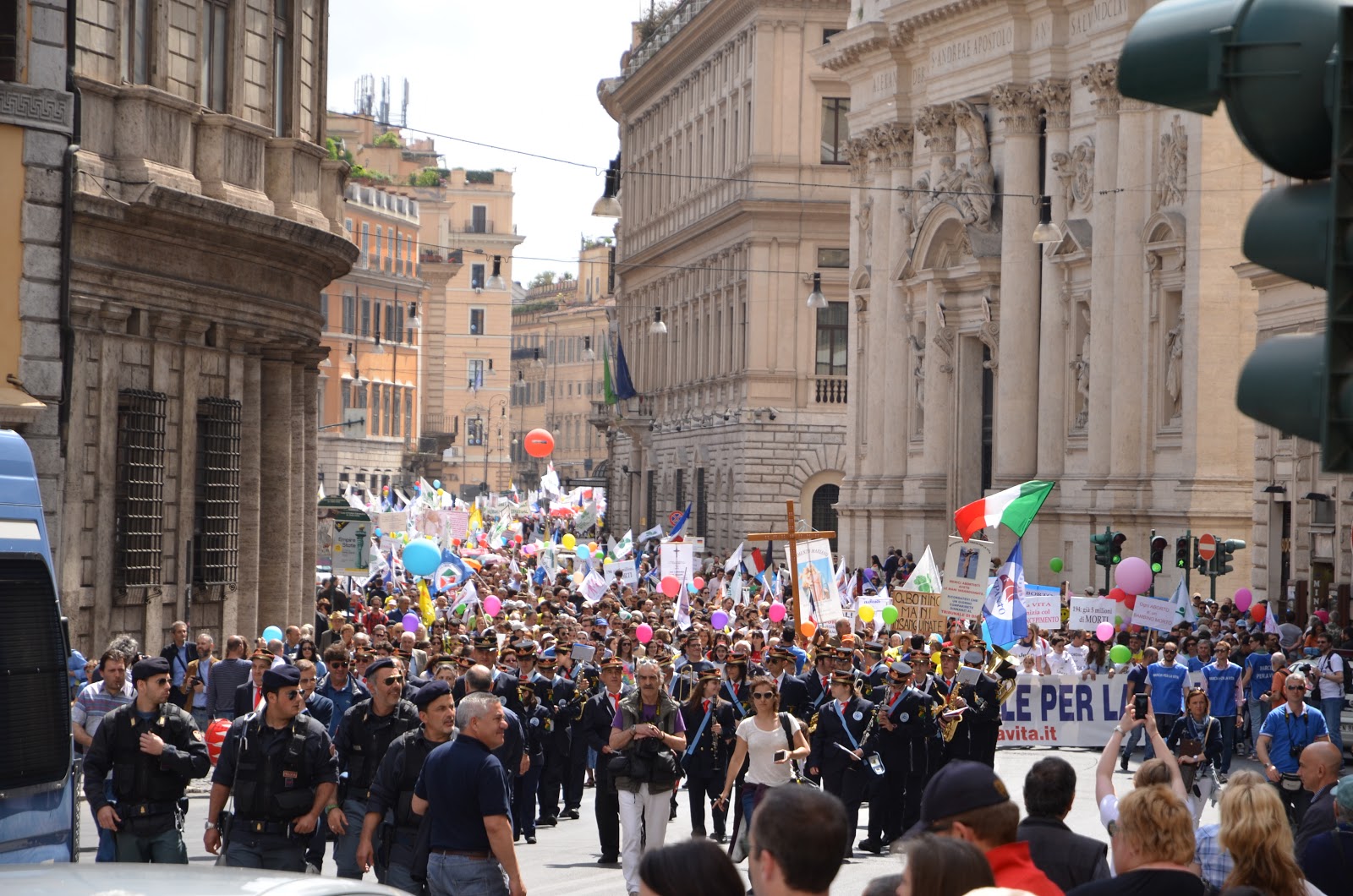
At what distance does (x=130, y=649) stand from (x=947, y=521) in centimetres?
3539

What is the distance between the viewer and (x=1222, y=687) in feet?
75.5

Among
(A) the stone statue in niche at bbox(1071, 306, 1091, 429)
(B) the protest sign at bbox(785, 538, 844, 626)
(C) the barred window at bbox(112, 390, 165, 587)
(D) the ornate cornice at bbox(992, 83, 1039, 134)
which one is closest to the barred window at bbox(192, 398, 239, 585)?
(C) the barred window at bbox(112, 390, 165, 587)

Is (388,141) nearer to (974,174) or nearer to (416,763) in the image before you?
(974,174)

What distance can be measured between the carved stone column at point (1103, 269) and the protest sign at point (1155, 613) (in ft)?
51.0

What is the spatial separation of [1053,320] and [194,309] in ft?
81.1

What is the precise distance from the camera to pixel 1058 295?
44406mm

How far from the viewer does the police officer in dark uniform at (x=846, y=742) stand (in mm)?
17344

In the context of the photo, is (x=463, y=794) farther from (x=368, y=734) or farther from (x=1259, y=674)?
(x=1259, y=674)

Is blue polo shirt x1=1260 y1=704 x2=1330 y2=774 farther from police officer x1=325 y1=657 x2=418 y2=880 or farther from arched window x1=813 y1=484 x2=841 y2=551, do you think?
arched window x1=813 y1=484 x2=841 y2=551

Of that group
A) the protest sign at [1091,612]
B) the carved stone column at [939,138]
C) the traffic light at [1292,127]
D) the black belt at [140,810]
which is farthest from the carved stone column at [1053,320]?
the traffic light at [1292,127]

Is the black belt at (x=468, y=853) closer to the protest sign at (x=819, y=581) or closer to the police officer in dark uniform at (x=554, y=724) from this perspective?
the police officer in dark uniform at (x=554, y=724)

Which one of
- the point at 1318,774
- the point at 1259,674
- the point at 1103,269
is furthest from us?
the point at 1103,269

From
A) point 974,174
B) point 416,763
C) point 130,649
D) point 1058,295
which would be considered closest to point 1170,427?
point 1058,295

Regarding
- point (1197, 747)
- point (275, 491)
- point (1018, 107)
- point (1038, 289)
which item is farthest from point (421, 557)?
point (1197, 747)
